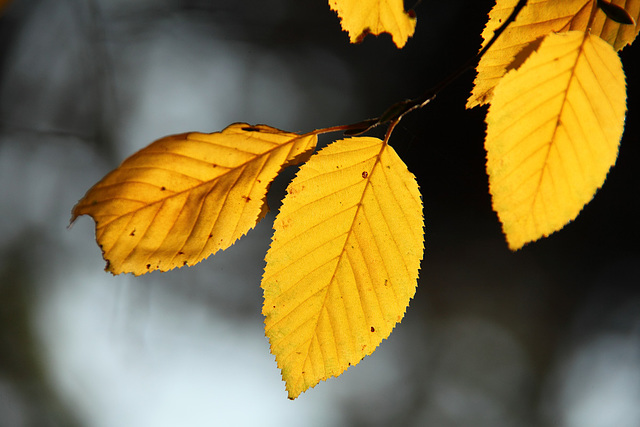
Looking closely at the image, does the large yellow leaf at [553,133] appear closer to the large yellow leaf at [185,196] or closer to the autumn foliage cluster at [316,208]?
the autumn foliage cluster at [316,208]

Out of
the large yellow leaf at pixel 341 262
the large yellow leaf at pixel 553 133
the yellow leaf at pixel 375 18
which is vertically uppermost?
the yellow leaf at pixel 375 18

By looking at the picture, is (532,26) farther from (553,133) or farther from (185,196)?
(185,196)

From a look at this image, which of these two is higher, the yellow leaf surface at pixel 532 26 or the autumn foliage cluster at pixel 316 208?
the yellow leaf surface at pixel 532 26

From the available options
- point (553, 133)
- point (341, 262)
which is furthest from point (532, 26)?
point (341, 262)

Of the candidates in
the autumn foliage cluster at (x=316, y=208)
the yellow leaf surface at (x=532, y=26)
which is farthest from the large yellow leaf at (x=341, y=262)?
the yellow leaf surface at (x=532, y=26)

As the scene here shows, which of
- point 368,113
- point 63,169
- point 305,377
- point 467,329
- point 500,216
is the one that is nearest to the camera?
point 500,216

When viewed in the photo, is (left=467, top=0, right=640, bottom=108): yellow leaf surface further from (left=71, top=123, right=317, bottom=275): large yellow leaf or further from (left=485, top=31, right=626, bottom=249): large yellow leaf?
(left=71, top=123, right=317, bottom=275): large yellow leaf

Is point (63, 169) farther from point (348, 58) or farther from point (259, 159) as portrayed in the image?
point (259, 159)

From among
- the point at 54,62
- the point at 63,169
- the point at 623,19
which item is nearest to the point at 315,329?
the point at 623,19

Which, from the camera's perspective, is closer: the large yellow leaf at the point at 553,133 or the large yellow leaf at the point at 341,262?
the large yellow leaf at the point at 553,133
